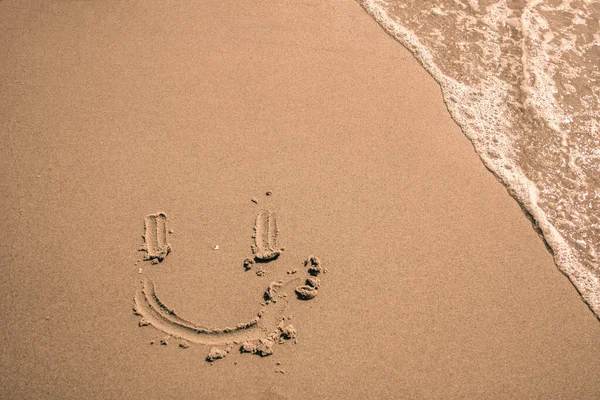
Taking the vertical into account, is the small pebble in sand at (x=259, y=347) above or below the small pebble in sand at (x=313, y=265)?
below

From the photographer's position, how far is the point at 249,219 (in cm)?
275

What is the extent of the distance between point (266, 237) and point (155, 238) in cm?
69

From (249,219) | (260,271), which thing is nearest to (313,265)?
(260,271)

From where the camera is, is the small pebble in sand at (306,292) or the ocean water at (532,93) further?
the ocean water at (532,93)

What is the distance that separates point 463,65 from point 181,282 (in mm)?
3081

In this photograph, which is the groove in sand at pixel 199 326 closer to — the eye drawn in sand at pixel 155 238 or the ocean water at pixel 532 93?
the eye drawn in sand at pixel 155 238

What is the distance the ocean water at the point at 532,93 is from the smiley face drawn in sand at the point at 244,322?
1781mm

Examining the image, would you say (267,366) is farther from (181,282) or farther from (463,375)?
(463,375)

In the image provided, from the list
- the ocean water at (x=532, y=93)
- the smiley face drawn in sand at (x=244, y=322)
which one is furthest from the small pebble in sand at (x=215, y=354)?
the ocean water at (x=532, y=93)

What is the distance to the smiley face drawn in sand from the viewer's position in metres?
2.37

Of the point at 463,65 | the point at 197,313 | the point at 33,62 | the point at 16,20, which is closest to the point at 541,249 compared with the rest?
the point at 463,65

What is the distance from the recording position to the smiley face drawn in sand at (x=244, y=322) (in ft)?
7.79

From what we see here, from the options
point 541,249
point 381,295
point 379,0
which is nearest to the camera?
point 381,295

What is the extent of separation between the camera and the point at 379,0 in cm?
415
